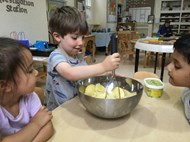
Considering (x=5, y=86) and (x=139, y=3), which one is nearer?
(x=5, y=86)

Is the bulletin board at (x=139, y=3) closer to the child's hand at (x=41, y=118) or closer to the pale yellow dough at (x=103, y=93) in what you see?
the pale yellow dough at (x=103, y=93)

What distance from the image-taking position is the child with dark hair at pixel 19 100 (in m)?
0.51

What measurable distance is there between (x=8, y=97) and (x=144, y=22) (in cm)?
781

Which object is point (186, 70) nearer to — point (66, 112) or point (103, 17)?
point (66, 112)

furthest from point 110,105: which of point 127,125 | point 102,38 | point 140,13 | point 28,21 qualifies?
point 140,13

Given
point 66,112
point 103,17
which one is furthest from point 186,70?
point 103,17

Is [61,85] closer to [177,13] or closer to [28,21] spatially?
[28,21]

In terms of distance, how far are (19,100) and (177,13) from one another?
7.88 m

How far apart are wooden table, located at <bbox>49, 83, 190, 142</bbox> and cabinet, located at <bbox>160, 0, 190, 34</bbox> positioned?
729 cm

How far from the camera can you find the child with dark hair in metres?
0.51

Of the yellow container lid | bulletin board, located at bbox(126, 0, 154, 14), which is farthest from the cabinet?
the yellow container lid

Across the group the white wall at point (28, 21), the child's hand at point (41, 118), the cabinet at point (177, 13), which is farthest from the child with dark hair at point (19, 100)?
the cabinet at point (177, 13)

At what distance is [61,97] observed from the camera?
972mm

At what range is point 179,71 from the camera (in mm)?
698
